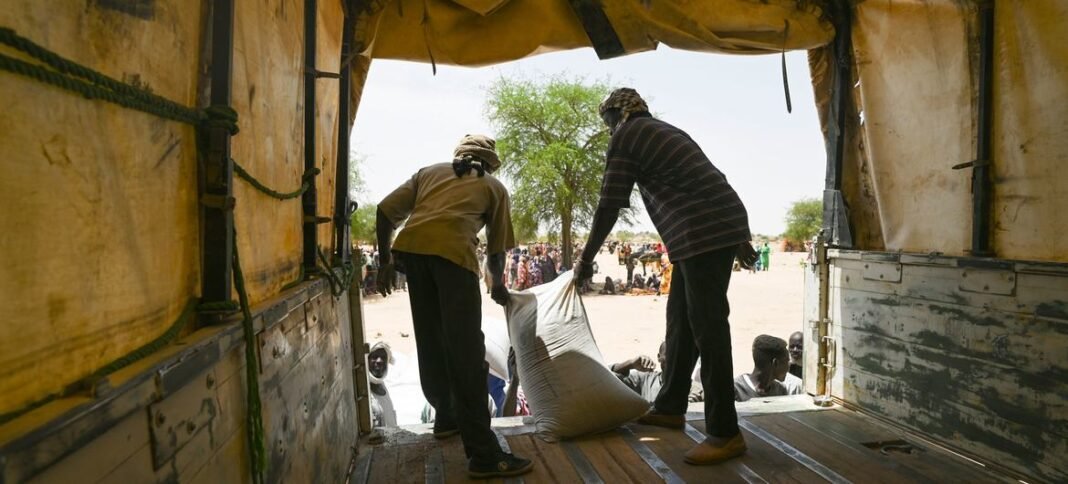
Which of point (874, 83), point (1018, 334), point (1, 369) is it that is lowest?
point (1018, 334)

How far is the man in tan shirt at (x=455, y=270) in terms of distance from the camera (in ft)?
8.00

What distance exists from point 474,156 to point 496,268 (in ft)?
1.84

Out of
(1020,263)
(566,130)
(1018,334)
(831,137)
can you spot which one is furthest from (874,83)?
(566,130)

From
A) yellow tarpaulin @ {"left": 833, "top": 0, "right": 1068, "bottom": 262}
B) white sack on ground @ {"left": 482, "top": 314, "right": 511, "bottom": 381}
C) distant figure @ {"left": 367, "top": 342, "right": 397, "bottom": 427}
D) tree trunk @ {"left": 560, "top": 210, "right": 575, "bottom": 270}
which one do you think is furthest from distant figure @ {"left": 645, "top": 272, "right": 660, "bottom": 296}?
yellow tarpaulin @ {"left": 833, "top": 0, "right": 1068, "bottom": 262}

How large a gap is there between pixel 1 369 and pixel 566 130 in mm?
21122

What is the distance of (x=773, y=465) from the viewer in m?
2.49

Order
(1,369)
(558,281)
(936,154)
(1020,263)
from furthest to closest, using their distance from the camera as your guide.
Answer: (558,281) → (936,154) → (1020,263) → (1,369)

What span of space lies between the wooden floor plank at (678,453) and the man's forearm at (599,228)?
0.91 meters

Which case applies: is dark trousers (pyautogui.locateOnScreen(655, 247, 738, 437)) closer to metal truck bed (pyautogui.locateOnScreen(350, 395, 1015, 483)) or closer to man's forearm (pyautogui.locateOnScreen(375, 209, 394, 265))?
metal truck bed (pyautogui.locateOnScreen(350, 395, 1015, 483))

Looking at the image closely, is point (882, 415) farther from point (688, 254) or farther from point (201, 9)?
point (201, 9)

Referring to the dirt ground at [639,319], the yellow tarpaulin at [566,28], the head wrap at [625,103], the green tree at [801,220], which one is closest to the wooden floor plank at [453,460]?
the head wrap at [625,103]

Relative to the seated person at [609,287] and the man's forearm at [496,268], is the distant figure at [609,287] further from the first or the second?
the man's forearm at [496,268]

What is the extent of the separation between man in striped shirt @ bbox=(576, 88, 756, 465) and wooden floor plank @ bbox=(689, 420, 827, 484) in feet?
0.28

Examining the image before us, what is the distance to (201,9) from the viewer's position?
1.10 meters
